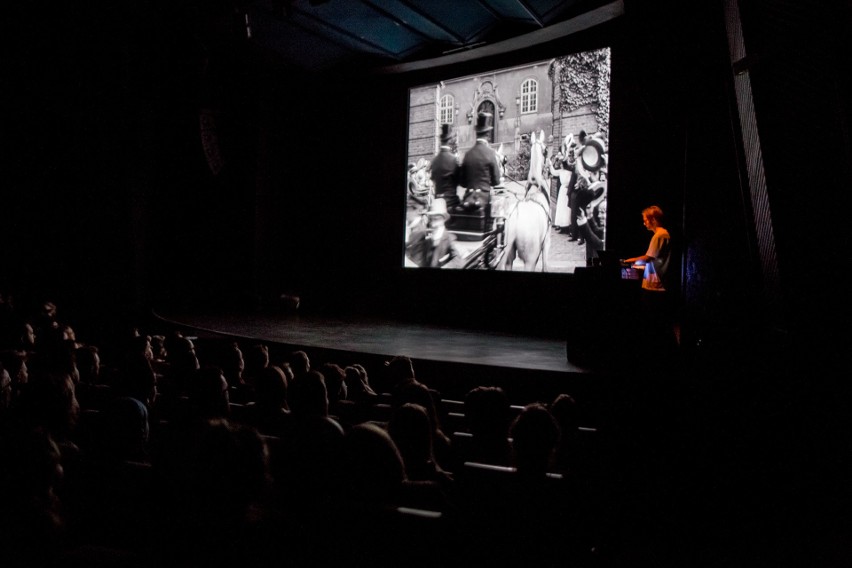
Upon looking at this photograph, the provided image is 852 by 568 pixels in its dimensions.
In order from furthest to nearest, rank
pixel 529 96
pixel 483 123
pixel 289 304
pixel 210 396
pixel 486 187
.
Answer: pixel 289 304 < pixel 483 123 < pixel 486 187 < pixel 529 96 < pixel 210 396

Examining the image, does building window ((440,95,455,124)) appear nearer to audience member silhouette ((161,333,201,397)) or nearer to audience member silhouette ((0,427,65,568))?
audience member silhouette ((161,333,201,397))

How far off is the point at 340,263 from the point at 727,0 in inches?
303

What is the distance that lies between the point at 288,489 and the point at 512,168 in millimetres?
7254

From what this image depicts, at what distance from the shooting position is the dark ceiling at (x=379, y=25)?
23.9 ft

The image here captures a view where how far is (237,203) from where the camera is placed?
10.3m

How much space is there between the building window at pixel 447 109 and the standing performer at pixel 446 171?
87 millimetres

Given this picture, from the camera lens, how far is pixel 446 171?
29.5 ft

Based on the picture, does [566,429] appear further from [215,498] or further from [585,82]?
[585,82]

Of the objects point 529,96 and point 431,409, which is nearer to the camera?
point 431,409

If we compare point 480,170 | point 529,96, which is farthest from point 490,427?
point 529,96

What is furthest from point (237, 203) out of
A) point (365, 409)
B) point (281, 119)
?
point (365, 409)

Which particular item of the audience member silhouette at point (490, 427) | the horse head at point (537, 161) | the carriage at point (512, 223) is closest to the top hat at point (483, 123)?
the carriage at point (512, 223)

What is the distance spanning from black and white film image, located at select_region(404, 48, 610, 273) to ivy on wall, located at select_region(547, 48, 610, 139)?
1 cm

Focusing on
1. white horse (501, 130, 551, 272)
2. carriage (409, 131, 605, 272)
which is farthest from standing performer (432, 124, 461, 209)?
white horse (501, 130, 551, 272)
